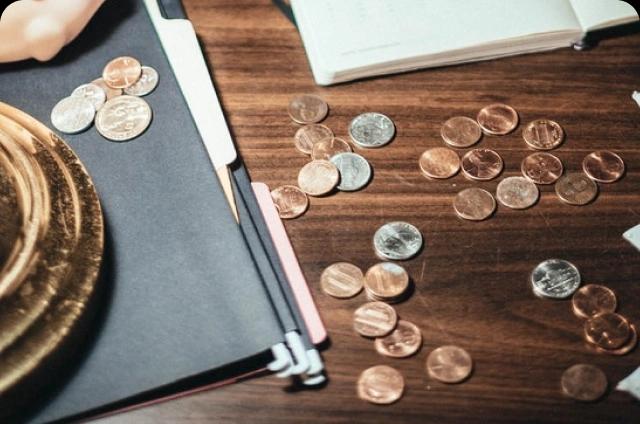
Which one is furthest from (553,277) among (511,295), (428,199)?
(428,199)

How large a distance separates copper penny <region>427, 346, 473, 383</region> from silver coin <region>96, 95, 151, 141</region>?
37cm

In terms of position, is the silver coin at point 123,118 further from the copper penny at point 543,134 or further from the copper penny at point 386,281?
the copper penny at point 543,134

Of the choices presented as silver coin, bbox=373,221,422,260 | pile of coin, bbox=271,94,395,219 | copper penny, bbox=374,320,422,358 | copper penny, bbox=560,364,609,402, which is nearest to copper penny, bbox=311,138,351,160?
pile of coin, bbox=271,94,395,219

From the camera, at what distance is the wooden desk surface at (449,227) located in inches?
24.2

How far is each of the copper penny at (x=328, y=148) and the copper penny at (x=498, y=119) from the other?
0.15 m

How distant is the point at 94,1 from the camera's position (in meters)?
0.80

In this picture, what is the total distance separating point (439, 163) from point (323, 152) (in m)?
0.12

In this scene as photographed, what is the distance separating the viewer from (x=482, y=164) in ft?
2.43

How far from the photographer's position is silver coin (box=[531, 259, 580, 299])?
→ 0.66 meters

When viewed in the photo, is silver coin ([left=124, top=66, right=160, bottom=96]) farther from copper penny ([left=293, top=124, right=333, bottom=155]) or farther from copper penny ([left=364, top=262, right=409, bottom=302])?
copper penny ([left=364, top=262, right=409, bottom=302])

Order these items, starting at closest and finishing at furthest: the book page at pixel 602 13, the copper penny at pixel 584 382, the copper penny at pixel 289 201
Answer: the copper penny at pixel 584 382 → the copper penny at pixel 289 201 → the book page at pixel 602 13

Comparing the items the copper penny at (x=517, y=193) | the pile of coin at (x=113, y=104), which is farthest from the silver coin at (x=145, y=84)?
the copper penny at (x=517, y=193)

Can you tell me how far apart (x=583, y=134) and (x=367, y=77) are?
249 millimetres

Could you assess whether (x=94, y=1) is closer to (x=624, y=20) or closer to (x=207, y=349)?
(x=207, y=349)
